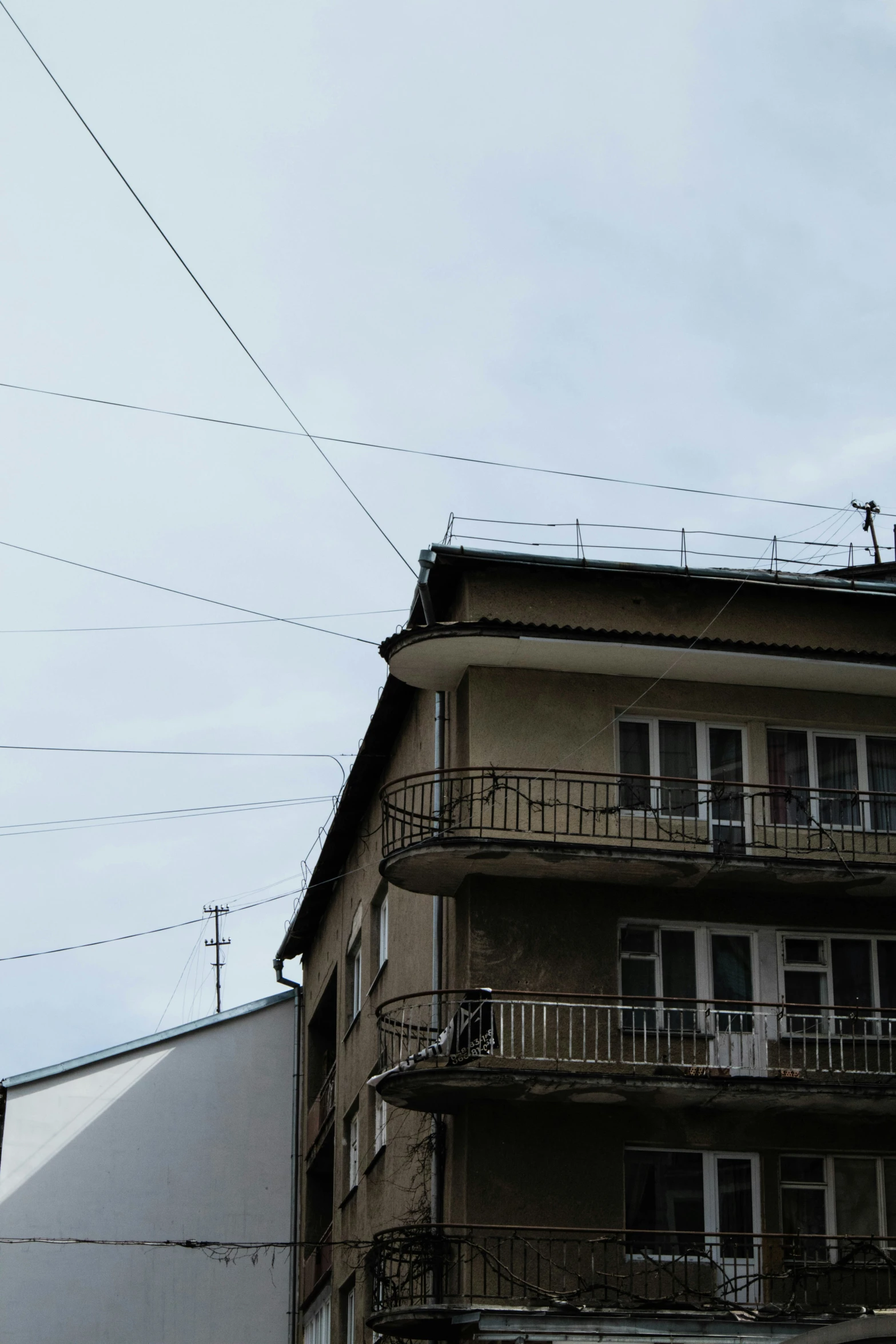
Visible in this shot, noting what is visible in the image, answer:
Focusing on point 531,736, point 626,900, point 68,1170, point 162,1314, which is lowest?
point 162,1314

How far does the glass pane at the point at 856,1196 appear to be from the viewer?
20172 mm

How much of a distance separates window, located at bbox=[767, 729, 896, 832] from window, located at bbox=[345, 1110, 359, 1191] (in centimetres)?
948

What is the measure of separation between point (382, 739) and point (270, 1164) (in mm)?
10627

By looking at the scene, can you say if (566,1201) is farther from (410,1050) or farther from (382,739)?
(382,739)

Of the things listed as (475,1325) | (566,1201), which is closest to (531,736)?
(566,1201)

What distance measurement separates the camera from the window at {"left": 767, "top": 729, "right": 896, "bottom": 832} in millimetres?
21797

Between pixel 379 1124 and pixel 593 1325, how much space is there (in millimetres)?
7272

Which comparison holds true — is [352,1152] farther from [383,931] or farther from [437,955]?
[437,955]

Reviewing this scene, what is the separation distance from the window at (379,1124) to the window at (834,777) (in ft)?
24.1

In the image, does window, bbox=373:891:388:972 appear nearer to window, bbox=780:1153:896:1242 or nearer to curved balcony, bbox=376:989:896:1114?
curved balcony, bbox=376:989:896:1114

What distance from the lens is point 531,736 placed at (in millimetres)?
21219

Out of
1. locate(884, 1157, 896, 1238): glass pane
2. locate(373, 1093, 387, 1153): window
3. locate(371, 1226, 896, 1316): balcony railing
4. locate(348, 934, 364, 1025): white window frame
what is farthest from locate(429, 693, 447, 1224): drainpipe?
locate(348, 934, 364, 1025): white window frame

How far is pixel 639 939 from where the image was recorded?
69.0 feet

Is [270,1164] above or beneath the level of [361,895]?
beneath
